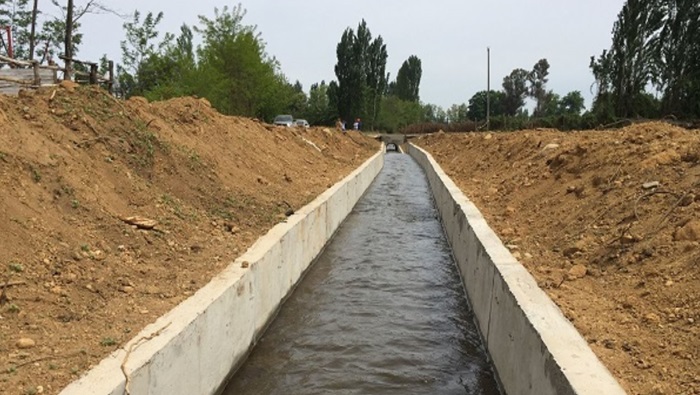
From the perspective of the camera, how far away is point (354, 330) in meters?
6.85

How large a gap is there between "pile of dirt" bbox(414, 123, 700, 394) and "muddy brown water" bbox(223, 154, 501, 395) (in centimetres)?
121

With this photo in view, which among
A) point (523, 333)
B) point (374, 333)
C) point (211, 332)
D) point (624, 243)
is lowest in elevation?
point (374, 333)

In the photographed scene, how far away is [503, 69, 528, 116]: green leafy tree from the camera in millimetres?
100562

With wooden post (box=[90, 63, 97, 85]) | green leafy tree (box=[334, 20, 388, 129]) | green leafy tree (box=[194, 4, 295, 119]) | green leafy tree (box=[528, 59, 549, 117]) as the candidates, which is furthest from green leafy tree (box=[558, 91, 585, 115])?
wooden post (box=[90, 63, 97, 85])

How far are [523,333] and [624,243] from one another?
91.2 inches

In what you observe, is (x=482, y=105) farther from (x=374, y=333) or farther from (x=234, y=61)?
(x=374, y=333)

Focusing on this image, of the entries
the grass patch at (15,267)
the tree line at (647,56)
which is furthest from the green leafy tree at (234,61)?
the grass patch at (15,267)

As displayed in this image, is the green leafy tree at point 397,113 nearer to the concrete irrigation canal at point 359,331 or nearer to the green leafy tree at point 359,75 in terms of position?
the green leafy tree at point 359,75

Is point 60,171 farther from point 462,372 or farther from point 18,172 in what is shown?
point 462,372

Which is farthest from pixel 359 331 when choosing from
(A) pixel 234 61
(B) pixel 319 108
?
(B) pixel 319 108

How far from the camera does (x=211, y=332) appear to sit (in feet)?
16.2

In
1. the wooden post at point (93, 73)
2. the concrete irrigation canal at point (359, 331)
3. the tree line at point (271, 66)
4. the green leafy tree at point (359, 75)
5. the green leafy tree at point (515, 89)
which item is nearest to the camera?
the concrete irrigation canal at point (359, 331)

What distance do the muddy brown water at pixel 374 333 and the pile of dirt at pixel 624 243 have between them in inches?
47.6

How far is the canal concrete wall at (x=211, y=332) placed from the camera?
12.2 feet
